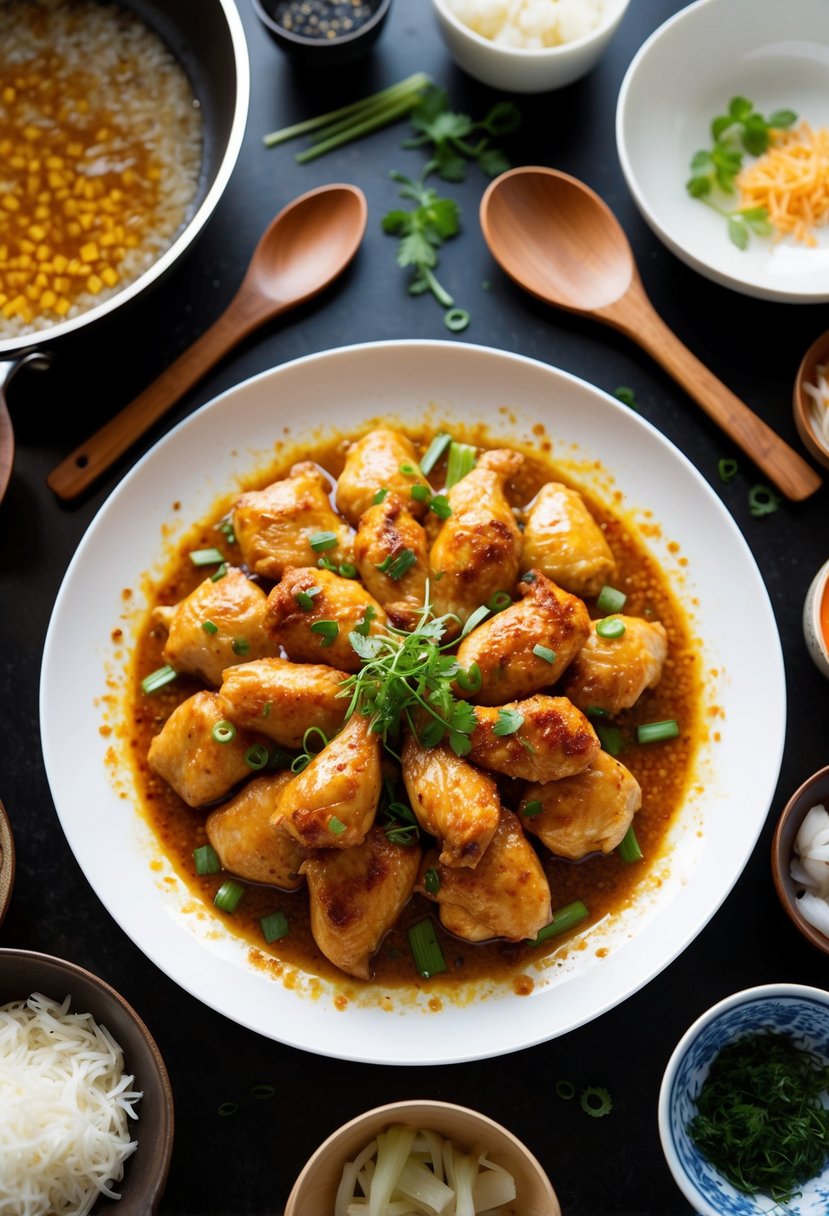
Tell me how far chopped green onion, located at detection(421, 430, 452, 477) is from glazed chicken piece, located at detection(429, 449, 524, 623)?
240mm

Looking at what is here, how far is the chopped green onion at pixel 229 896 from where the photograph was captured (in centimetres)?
376

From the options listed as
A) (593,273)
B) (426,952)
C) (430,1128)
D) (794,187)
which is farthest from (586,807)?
(794,187)

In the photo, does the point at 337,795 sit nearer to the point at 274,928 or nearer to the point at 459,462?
the point at 274,928

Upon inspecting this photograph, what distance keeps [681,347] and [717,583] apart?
905 millimetres

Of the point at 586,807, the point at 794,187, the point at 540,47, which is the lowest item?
the point at 586,807

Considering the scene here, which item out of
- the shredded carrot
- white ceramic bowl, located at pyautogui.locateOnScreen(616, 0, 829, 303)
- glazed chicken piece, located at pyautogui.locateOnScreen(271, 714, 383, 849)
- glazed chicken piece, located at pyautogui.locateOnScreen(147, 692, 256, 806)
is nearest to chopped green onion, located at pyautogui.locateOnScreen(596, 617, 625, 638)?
glazed chicken piece, located at pyautogui.locateOnScreen(271, 714, 383, 849)

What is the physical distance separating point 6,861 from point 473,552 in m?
1.84

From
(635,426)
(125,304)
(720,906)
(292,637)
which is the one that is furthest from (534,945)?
(125,304)

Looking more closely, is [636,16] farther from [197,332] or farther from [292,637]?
[292,637]

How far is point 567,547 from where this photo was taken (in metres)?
3.79

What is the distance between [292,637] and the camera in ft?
11.9

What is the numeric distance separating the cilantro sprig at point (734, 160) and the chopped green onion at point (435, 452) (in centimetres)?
137

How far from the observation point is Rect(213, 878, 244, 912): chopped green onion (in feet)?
12.3

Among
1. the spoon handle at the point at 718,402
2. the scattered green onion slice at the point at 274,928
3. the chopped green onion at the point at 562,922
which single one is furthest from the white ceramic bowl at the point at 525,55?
the scattered green onion slice at the point at 274,928
